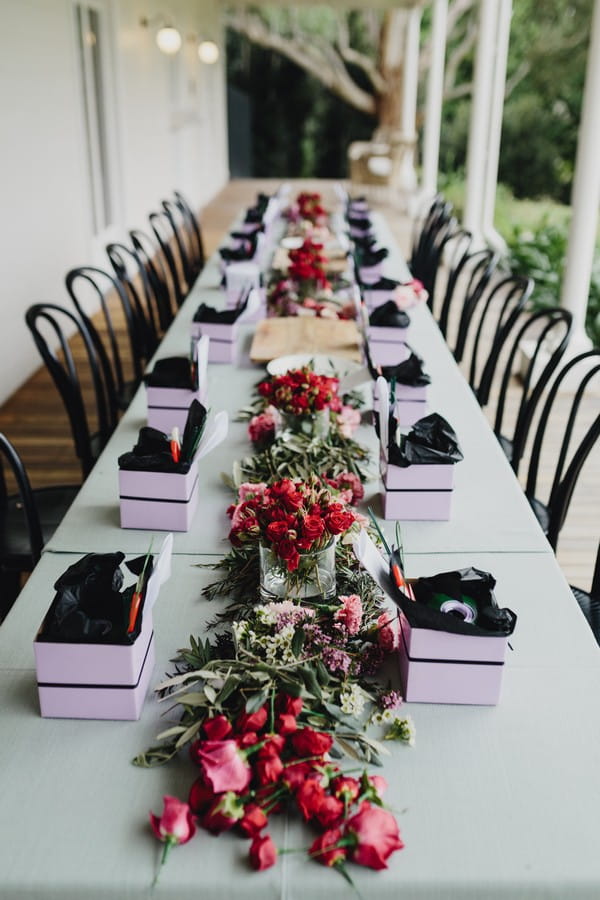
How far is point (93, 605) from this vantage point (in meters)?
1.38

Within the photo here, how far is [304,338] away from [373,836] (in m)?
2.03

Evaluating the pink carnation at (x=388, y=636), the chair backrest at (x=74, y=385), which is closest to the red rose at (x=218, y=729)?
the pink carnation at (x=388, y=636)

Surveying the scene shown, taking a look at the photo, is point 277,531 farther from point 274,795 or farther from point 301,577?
point 274,795

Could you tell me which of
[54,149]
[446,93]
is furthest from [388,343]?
[446,93]

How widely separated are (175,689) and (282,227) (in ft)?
14.4

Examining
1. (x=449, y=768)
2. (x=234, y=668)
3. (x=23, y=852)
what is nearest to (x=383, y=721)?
(x=449, y=768)

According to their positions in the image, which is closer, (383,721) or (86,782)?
(86,782)

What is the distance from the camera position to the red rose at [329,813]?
1.07 metres

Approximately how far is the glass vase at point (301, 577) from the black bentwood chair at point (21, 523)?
78 centimetres

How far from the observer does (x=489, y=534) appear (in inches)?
71.6

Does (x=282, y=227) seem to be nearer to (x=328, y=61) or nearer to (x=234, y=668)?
(x=234, y=668)

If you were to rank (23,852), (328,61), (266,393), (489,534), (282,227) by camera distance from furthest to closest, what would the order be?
(328,61)
(282,227)
(266,393)
(489,534)
(23,852)

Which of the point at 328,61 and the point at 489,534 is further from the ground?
the point at 328,61

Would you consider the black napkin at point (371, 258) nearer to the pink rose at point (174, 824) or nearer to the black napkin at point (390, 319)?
the black napkin at point (390, 319)
